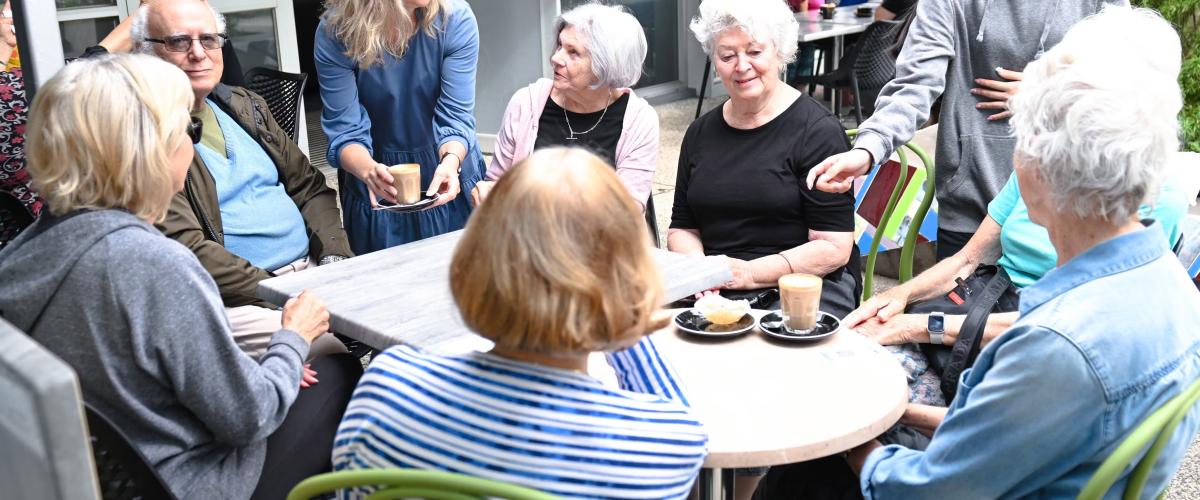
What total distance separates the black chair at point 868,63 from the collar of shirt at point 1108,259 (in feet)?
17.8

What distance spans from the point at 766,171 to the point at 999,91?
67 cm

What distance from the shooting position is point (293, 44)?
594cm

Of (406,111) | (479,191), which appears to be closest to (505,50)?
(406,111)

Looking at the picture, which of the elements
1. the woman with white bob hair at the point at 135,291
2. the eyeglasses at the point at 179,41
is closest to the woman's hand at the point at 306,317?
the woman with white bob hair at the point at 135,291

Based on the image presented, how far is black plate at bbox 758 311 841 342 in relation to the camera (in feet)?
7.00

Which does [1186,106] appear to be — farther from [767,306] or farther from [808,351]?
Answer: [808,351]

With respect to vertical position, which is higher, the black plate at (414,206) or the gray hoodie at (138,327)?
the gray hoodie at (138,327)

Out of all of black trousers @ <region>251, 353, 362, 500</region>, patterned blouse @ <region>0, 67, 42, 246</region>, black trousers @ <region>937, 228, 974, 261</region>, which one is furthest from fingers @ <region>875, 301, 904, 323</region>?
patterned blouse @ <region>0, 67, 42, 246</region>

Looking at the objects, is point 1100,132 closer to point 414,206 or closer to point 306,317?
point 306,317

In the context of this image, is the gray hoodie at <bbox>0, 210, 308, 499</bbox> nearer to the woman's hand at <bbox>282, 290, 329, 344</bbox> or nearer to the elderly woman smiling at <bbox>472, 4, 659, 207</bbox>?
the woman's hand at <bbox>282, 290, 329, 344</bbox>

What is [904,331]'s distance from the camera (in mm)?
2400

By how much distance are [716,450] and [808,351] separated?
1.59ft

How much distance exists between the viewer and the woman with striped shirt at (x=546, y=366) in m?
1.31

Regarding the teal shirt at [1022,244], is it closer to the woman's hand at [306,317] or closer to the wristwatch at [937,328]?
the wristwatch at [937,328]
